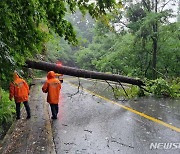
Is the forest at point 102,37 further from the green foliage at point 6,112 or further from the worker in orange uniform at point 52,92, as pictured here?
the worker in orange uniform at point 52,92

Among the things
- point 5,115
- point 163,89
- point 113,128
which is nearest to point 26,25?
point 113,128

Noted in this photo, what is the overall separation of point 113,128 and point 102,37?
2222 centimetres

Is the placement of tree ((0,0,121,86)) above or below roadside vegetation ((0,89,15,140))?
above

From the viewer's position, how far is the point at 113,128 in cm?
769

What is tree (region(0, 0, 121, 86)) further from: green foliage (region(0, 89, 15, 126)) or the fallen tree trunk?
green foliage (region(0, 89, 15, 126))

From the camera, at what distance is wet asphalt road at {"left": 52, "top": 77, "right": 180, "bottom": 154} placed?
19.8 feet

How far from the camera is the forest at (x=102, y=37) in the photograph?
4398 mm

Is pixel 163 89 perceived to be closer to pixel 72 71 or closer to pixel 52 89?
pixel 72 71

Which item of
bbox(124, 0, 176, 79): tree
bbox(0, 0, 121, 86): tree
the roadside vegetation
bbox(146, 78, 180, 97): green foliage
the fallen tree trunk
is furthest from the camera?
bbox(124, 0, 176, 79): tree

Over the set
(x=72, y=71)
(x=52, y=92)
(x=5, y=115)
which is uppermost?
(x=72, y=71)

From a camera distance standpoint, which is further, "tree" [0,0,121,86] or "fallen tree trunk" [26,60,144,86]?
"fallen tree trunk" [26,60,144,86]

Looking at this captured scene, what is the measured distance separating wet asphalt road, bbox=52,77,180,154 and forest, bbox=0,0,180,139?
2.02m

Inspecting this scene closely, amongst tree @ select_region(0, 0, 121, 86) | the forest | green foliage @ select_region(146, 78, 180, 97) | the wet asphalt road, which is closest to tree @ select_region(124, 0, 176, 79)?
the forest

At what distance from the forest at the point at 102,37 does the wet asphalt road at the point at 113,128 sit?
202 cm
